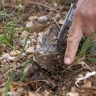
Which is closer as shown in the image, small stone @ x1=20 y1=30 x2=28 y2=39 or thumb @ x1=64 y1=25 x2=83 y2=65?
thumb @ x1=64 y1=25 x2=83 y2=65

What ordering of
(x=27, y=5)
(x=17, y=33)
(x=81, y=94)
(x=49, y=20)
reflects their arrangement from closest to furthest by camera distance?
(x=81, y=94) → (x=17, y=33) → (x=49, y=20) → (x=27, y=5)

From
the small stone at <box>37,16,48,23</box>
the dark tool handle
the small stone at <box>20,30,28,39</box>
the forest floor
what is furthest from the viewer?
the small stone at <box>37,16,48,23</box>

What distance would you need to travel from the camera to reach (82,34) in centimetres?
116

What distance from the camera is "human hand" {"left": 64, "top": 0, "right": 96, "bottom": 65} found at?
1.08 metres

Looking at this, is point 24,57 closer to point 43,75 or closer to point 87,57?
point 43,75

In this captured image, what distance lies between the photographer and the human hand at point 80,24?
1.08m

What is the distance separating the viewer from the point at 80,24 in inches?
44.3

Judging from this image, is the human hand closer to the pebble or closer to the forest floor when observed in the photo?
the forest floor

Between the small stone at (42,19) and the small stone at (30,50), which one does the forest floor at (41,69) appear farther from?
the small stone at (42,19)

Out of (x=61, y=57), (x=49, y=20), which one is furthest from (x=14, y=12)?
(x=61, y=57)

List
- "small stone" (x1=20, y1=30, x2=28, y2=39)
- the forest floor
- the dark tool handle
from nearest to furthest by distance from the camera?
the forest floor < the dark tool handle < "small stone" (x1=20, y1=30, x2=28, y2=39)

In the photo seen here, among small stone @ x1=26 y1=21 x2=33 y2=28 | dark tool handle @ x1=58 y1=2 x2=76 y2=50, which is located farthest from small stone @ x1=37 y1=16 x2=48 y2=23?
dark tool handle @ x1=58 y1=2 x2=76 y2=50

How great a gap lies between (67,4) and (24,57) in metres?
0.54

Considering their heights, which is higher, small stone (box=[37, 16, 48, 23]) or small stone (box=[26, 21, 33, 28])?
small stone (box=[37, 16, 48, 23])
